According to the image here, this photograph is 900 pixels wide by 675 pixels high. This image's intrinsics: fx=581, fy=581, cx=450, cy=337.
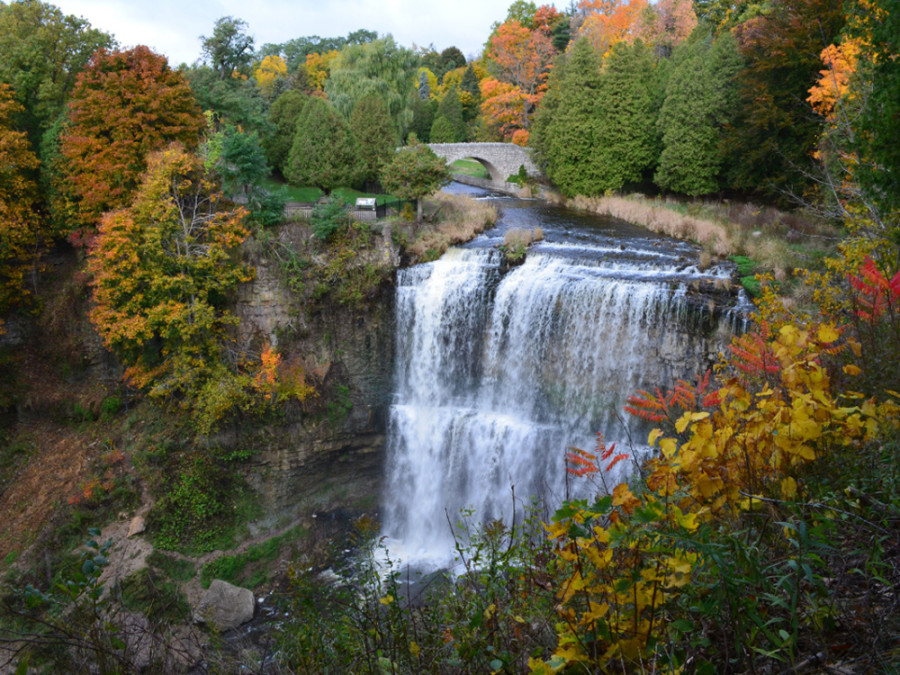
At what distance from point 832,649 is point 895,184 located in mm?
5829

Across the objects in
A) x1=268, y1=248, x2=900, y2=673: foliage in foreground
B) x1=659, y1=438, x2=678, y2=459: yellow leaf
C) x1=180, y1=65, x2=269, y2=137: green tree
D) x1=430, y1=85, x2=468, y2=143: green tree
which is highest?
x1=430, y1=85, x2=468, y2=143: green tree

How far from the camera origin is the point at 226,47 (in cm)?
2561

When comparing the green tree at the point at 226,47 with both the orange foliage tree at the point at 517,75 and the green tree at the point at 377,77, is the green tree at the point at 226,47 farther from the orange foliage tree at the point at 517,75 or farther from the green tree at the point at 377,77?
the orange foliage tree at the point at 517,75

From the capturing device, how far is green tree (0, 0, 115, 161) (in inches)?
739

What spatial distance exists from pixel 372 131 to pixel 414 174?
7114mm

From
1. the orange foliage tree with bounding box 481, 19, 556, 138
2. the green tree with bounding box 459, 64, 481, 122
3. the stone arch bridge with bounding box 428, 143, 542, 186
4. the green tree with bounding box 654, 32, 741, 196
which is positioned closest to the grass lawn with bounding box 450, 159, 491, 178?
the stone arch bridge with bounding box 428, 143, 542, 186

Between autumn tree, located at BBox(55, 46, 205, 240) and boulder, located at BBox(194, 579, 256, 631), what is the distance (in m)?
10.5

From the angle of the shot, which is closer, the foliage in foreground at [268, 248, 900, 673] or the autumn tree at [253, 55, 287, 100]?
the foliage in foreground at [268, 248, 900, 673]

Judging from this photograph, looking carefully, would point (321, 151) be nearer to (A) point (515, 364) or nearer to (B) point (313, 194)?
(B) point (313, 194)

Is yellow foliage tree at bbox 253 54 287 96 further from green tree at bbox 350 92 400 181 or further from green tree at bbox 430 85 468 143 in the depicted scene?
green tree at bbox 350 92 400 181

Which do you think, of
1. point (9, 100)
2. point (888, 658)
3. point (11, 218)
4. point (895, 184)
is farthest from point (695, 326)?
point (9, 100)

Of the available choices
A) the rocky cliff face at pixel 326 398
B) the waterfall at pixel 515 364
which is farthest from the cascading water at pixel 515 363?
the rocky cliff face at pixel 326 398

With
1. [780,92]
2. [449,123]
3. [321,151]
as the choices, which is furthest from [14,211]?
[449,123]

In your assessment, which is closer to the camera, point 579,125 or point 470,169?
point 579,125
